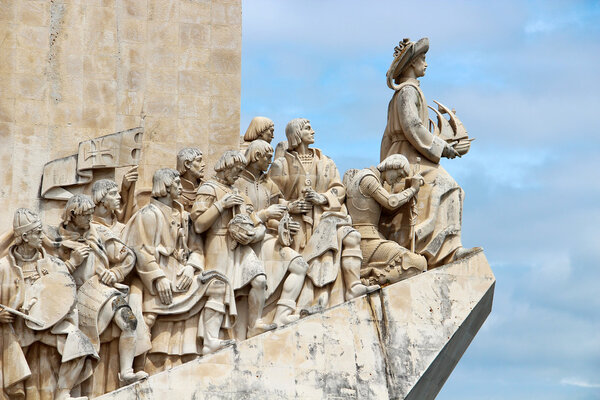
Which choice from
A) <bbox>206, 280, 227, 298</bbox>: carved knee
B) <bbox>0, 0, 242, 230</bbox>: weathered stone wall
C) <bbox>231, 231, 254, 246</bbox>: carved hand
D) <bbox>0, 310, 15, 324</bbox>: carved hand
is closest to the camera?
<bbox>0, 310, 15, 324</bbox>: carved hand

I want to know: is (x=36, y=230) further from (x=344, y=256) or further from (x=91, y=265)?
(x=344, y=256)

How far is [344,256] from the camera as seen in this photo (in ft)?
57.9

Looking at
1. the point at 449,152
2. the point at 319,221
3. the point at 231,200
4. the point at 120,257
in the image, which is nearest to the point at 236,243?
the point at 231,200

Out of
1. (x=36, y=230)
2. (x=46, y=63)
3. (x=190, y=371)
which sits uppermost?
(x=46, y=63)

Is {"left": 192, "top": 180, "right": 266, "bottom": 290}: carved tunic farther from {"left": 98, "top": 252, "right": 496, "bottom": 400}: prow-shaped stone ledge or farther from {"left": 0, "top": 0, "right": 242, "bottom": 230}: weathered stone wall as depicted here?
{"left": 0, "top": 0, "right": 242, "bottom": 230}: weathered stone wall

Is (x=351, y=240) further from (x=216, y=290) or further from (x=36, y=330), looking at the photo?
(x=36, y=330)

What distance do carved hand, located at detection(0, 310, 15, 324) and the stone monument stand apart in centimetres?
3

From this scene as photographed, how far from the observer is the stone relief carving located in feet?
53.5

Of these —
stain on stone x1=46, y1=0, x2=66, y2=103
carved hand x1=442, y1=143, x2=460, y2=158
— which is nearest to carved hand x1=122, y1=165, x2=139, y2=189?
stain on stone x1=46, y1=0, x2=66, y2=103

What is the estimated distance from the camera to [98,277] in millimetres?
16672

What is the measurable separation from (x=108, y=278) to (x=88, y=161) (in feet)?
4.39

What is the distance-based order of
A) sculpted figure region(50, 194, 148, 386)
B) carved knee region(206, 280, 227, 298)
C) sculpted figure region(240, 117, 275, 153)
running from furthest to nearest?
1. sculpted figure region(240, 117, 275, 153)
2. carved knee region(206, 280, 227, 298)
3. sculpted figure region(50, 194, 148, 386)

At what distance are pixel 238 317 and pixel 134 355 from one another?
111 centimetres

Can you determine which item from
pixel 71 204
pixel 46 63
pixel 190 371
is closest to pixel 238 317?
pixel 190 371
